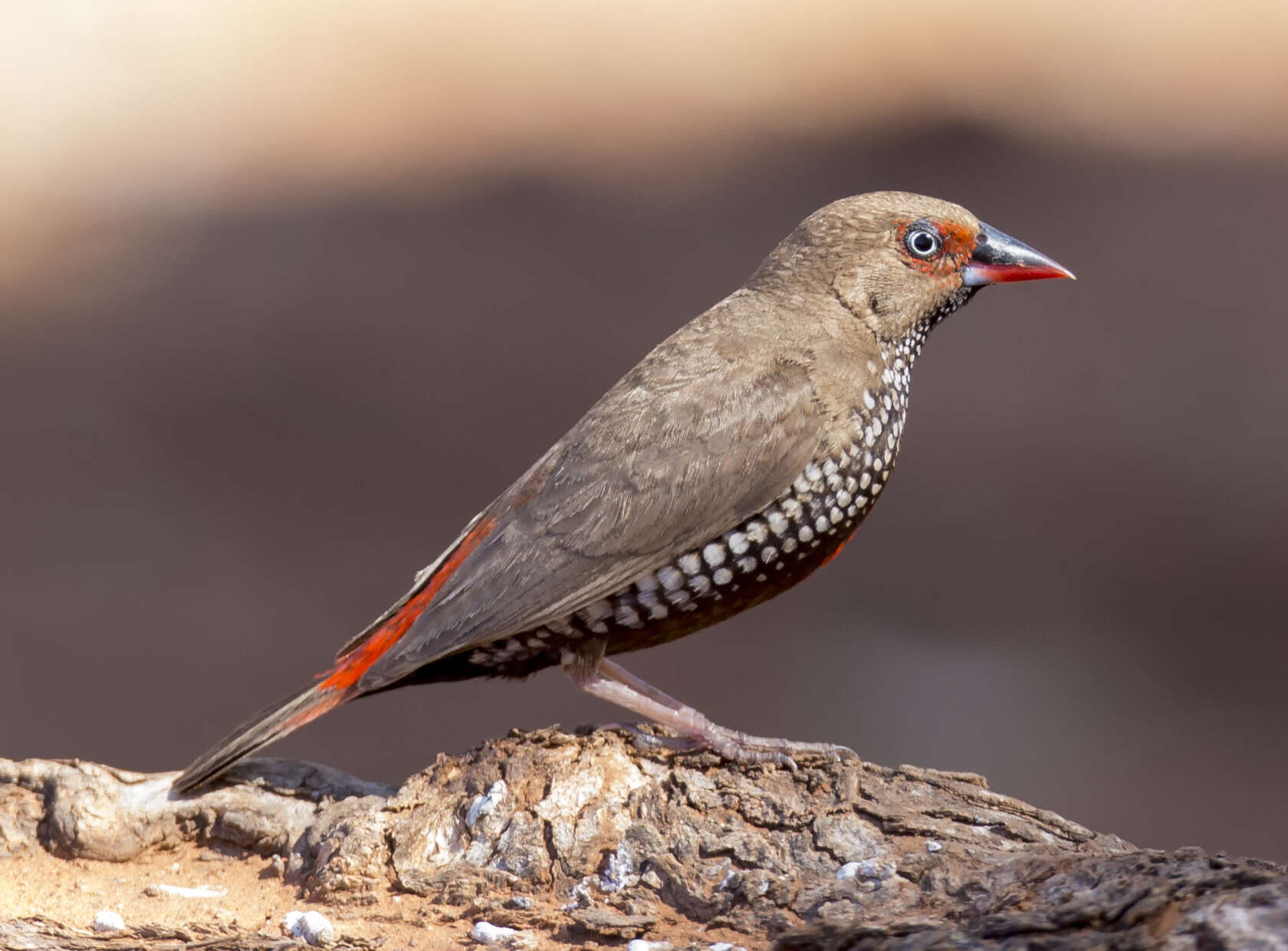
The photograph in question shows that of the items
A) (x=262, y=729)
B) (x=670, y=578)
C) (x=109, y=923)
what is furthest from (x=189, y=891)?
(x=670, y=578)

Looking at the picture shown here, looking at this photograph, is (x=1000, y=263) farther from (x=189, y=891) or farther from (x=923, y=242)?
(x=189, y=891)

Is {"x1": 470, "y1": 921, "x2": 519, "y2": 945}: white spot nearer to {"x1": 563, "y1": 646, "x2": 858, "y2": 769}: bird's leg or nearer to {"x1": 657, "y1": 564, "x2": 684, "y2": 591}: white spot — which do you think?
{"x1": 563, "y1": 646, "x2": 858, "y2": 769}: bird's leg

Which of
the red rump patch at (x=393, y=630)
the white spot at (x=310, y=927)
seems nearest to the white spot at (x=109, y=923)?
the white spot at (x=310, y=927)

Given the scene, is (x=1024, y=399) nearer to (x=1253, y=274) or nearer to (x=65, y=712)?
(x=1253, y=274)

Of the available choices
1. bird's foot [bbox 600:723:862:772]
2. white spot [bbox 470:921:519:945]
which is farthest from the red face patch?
white spot [bbox 470:921:519:945]

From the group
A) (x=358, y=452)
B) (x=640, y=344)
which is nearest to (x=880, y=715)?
(x=640, y=344)

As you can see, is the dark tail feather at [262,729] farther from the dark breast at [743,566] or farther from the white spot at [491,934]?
the white spot at [491,934]
